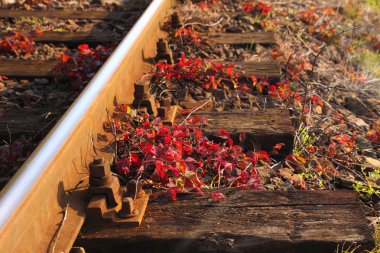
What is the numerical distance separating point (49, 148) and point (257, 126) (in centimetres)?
129

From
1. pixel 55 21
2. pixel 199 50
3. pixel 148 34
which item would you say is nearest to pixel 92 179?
pixel 148 34

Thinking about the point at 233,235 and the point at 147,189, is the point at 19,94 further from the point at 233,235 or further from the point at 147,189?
the point at 233,235

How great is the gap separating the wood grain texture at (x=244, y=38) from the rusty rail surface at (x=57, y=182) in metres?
1.68

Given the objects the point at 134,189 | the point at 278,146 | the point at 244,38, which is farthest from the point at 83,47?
the point at 134,189

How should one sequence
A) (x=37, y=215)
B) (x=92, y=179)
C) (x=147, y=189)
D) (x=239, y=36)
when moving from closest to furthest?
(x=37, y=215)
(x=92, y=179)
(x=147, y=189)
(x=239, y=36)

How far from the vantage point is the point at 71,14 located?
5.37 meters

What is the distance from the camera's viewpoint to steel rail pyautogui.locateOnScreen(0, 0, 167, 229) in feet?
6.03

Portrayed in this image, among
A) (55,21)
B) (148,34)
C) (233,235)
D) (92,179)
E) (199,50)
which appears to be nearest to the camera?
(233,235)

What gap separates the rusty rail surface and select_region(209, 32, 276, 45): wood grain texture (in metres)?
1.68

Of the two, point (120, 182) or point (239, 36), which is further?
point (239, 36)

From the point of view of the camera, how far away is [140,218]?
2189 mm

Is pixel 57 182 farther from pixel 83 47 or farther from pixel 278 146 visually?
pixel 83 47

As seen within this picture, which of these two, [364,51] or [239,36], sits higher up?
[239,36]

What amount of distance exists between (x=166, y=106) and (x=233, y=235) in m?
1.18
